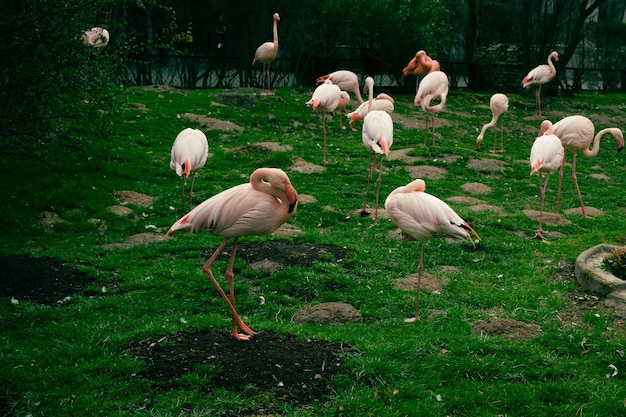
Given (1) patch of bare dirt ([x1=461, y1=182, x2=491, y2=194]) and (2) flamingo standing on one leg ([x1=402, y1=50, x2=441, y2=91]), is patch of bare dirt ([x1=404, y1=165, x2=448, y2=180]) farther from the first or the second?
(2) flamingo standing on one leg ([x1=402, y1=50, x2=441, y2=91])

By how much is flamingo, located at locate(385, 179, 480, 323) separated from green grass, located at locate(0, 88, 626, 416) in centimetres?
76

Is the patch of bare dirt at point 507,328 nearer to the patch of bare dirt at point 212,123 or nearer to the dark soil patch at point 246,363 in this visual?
the dark soil patch at point 246,363

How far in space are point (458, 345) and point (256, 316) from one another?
1.90 metres

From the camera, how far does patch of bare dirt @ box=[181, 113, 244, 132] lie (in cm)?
1450

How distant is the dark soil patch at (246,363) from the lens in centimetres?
481

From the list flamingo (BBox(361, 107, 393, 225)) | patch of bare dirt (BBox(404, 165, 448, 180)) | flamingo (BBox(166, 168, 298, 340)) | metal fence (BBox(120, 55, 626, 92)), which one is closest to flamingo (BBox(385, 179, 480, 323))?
flamingo (BBox(166, 168, 298, 340))

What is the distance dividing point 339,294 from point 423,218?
1.23m

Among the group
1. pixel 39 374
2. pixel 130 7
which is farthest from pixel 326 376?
pixel 130 7

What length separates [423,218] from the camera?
6.27 metres

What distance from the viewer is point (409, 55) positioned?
2078 cm

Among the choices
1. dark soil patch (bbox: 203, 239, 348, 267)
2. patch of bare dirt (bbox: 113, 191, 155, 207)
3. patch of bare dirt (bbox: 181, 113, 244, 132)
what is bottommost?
dark soil patch (bbox: 203, 239, 348, 267)

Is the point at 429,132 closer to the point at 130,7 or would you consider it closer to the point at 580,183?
the point at 580,183

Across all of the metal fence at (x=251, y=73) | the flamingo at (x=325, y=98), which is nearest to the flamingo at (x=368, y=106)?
the flamingo at (x=325, y=98)

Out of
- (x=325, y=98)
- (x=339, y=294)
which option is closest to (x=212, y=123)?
(x=325, y=98)
